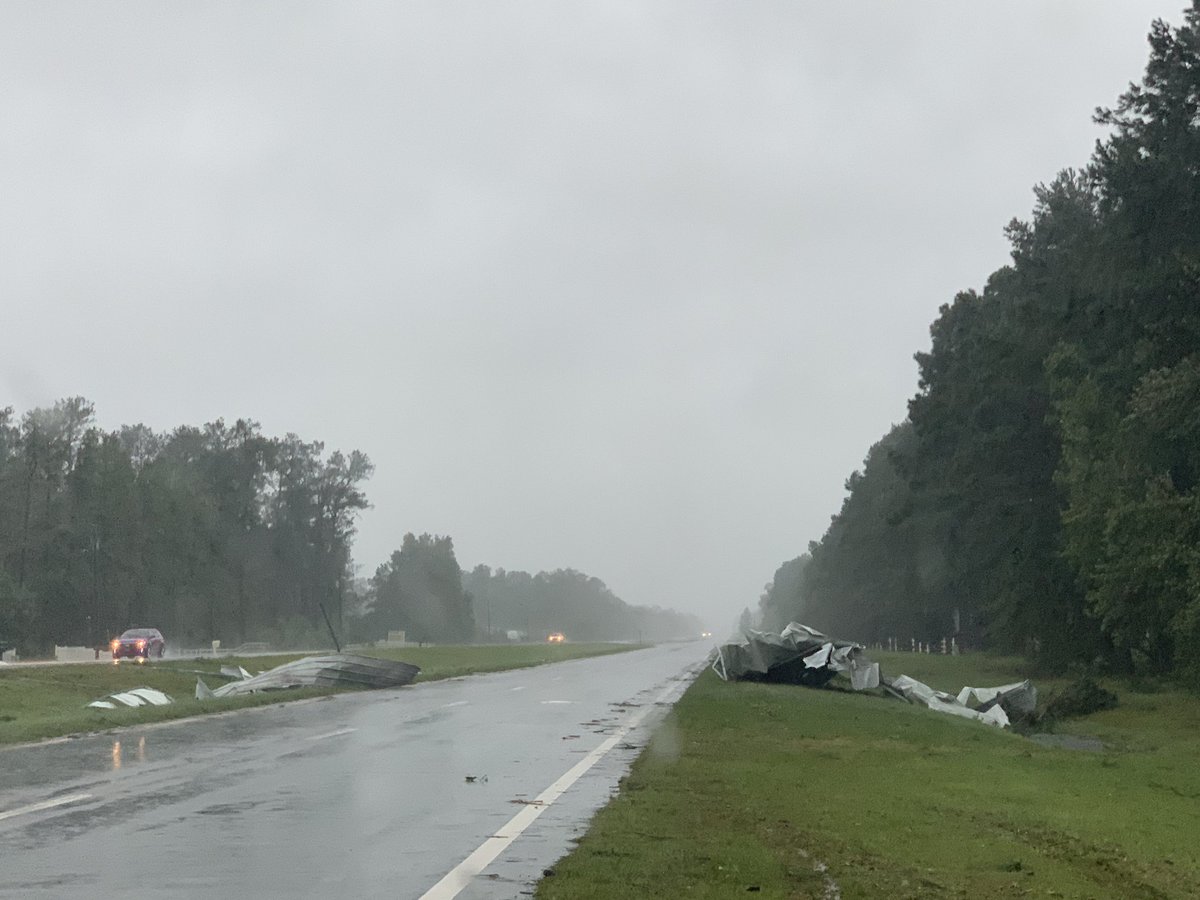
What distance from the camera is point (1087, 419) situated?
40.5 m

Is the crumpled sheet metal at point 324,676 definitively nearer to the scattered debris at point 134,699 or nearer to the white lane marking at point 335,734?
the scattered debris at point 134,699

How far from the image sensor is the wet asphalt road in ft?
28.2

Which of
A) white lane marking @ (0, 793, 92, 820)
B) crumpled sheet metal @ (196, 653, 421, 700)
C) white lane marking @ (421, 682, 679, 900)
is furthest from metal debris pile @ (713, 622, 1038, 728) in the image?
white lane marking @ (0, 793, 92, 820)

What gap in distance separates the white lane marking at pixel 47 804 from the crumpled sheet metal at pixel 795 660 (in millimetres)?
26237

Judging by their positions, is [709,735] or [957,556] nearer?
[709,735]

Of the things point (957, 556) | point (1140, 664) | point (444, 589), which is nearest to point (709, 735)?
point (1140, 664)

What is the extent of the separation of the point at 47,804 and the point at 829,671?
92.5 ft

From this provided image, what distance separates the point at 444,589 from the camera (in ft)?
644

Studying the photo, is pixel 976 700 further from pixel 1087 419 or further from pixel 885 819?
pixel 885 819

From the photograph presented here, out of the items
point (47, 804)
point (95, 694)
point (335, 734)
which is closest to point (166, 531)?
point (95, 694)

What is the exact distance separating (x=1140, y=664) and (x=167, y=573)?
311 feet

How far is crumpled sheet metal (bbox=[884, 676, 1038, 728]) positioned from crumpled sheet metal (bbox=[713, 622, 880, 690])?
104cm

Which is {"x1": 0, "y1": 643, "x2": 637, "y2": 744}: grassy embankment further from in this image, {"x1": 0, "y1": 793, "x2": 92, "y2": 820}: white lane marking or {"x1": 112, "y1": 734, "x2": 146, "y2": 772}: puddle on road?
{"x1": 0, "y1": 793, "x2": 92, "y2": 820}: white lane marking

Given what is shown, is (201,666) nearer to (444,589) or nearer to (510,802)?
(510,802)
